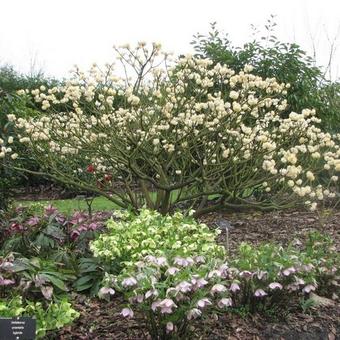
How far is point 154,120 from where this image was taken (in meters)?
5.54

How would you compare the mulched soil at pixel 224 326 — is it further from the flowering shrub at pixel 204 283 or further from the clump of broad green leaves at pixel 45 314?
the clump of broad green leaves at pixel 45 314


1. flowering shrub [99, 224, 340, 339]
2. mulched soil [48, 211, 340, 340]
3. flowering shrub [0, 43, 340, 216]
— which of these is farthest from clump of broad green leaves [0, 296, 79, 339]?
flowering shrub [0, 43, 340, 216]

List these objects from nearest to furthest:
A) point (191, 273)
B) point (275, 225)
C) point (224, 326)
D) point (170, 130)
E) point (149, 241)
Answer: point (191, 273), point (224, 326), point (149, 241), point (170, 130), point (275, 225)

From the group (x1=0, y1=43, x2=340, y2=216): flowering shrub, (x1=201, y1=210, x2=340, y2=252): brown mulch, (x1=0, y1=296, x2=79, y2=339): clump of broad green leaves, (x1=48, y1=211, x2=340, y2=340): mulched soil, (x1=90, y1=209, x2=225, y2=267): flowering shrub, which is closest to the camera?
(x1=0, y1=296, x2=79, y2=339): clump of broad green leaves

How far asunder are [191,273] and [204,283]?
14cm

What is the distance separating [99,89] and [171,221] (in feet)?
6.36

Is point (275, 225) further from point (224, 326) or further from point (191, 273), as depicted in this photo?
point (191, 273)

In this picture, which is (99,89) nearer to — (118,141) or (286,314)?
(118,141)

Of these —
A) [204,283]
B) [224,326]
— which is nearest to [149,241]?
[224,326]

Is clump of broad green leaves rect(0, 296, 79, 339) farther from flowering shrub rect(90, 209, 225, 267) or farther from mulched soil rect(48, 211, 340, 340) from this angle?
flowering shrub rect(90, 209, 225, 267)

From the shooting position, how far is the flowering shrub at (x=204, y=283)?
2881mm

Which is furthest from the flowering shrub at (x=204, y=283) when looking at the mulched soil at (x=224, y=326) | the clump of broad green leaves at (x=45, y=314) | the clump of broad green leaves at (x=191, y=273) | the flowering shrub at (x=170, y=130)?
the flowering shrub at (x=170, y=130)

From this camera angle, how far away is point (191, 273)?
9.90 ft

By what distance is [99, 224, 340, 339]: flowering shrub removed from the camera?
2881 mm
